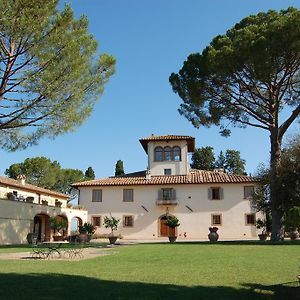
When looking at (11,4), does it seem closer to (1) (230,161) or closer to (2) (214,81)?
(2) (214,81)

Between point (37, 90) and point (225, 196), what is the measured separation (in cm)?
2422

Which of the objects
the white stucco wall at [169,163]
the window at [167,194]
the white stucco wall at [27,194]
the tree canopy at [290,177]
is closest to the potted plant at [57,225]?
the white stucco wall at [27,194]

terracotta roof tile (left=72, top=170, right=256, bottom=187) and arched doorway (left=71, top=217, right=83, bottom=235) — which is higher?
→ terracotta roof tile (left=72, top=170, right=256, bottom=187)

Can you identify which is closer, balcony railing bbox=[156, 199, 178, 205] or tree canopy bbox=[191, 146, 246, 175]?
balcony railing bbox=[156, 199, 178, 205]

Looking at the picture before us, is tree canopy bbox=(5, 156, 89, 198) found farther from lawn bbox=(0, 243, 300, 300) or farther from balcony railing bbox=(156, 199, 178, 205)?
lawn bbox=(0, 243, 300, 300)

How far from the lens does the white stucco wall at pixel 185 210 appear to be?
36062 millimetres

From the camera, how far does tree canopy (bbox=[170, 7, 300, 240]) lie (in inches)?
838

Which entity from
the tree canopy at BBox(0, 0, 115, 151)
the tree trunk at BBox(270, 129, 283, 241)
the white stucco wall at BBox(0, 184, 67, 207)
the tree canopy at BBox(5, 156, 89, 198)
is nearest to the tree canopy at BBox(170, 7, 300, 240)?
the tree trunk at BBox(270, 129, 283, 241)

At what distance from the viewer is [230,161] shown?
6131cm

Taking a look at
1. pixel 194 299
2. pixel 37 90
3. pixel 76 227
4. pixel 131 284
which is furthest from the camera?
pixel 76 227

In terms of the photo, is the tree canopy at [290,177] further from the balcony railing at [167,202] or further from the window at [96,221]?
the window at [96,221]

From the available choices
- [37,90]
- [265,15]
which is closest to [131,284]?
[37,90]

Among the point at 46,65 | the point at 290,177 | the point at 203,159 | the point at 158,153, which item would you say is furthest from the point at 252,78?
the point at 203,159

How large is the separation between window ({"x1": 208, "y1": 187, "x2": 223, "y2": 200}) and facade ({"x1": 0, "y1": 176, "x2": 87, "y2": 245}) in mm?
11021
